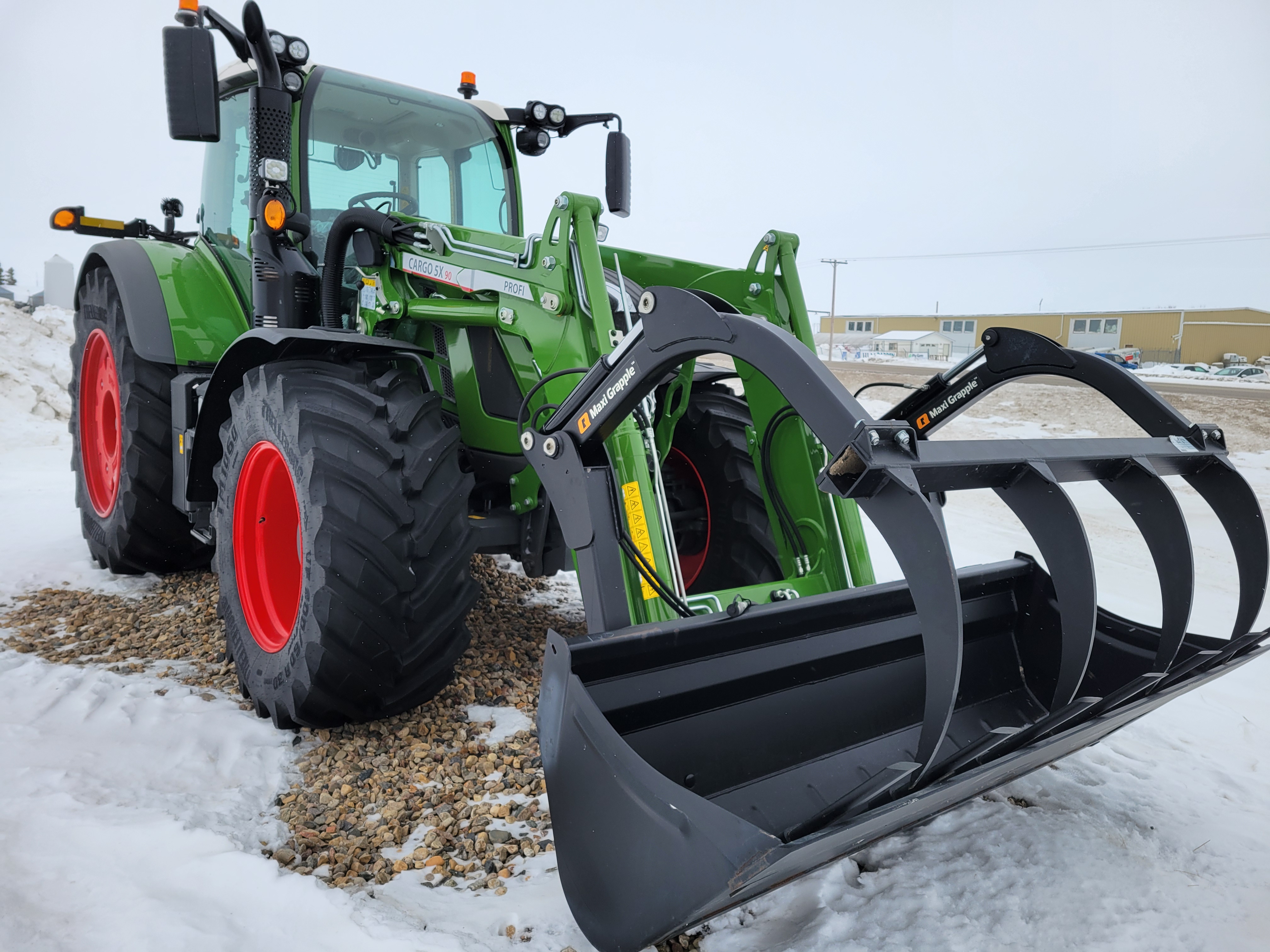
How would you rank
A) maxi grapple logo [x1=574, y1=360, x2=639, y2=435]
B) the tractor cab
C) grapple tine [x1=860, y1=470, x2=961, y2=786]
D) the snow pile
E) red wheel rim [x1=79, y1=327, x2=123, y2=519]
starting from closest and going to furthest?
grapple tine [x1=860, y1=470, x2=961, y2=786] → maxi grapple logo [x1=574, y1=360, x2=639, y2=435] → the tractor cab → red wheel rim [x1=79, y1=327, x2=123, y2=519] → the snow pile

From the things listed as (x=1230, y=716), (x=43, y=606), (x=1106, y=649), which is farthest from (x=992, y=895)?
(x=43, y=606)

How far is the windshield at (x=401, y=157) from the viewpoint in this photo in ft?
11.9

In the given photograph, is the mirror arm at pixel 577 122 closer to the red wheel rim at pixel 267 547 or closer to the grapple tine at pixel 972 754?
the red wheel rim at pixel 267 547

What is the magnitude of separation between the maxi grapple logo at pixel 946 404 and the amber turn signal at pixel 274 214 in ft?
8.15

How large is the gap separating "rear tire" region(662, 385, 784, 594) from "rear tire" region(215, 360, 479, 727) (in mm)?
1226

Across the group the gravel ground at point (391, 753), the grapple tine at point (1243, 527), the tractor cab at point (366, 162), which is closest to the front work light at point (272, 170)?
the tractor cab at point (366, 162)

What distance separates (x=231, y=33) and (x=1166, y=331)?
1467 inches

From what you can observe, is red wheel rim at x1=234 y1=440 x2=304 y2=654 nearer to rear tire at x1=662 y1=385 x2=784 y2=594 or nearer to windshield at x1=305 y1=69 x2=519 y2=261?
windshield at x1=305 y1=69 x2=519 y2=261

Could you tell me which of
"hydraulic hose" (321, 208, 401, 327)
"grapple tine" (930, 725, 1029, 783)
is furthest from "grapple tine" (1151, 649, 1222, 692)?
"hydraulic hose" (321, 208, 401, 327)

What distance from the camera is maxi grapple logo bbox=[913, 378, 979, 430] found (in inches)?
109

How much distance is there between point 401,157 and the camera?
3.85 m

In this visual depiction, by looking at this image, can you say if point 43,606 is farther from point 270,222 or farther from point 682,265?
point 682,265

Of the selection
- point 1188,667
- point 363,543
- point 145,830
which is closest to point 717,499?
point 363,543

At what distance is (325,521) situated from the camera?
263cm
